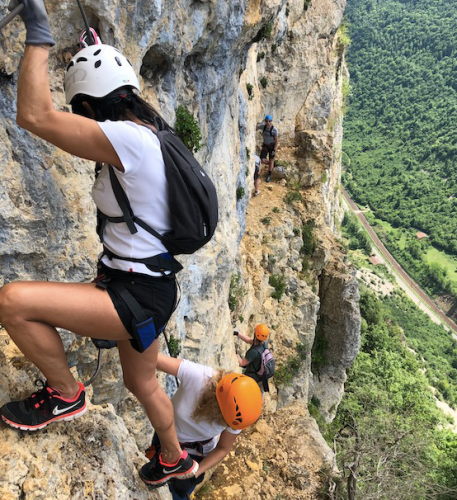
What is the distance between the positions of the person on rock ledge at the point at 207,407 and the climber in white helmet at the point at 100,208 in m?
1.31

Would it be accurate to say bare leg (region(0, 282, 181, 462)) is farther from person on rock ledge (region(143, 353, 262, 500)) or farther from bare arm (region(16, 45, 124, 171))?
person on rock ledge (region(143, 353, 262, 500))

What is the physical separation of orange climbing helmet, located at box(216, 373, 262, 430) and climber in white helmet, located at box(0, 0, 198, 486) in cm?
128

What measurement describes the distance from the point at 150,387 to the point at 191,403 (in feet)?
3.55

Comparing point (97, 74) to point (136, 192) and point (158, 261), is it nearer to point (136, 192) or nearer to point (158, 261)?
point (136, 192)

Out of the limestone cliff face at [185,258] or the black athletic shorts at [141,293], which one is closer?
the black athletic shorts at [141,293]

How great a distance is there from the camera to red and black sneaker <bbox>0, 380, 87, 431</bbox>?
2.91 meters

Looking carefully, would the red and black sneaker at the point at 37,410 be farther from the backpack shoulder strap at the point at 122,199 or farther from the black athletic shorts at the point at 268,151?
the black athletic shorts at the point at 268,151

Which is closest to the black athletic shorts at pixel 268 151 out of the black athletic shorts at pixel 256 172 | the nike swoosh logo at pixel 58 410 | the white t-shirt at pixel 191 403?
the black athletic shorts at pixel 256 172

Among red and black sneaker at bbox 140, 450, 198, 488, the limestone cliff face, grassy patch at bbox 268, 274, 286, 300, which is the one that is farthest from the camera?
grassy patch at bbox 268, 274, 286, 300

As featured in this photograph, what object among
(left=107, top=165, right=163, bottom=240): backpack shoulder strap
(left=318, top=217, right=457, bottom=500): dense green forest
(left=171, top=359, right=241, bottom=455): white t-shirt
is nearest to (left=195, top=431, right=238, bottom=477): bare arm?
(left=171, top=359, right=241, bottom=455): white t-shirt

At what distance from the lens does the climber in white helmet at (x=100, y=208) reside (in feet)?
7.50

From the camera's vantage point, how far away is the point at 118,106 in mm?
2527

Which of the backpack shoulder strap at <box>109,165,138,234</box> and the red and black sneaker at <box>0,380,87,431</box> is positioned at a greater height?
the backpack shoulder strap at <box>109,165,138,234</box>

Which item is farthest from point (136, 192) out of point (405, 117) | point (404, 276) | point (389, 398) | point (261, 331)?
point (405, 117)
